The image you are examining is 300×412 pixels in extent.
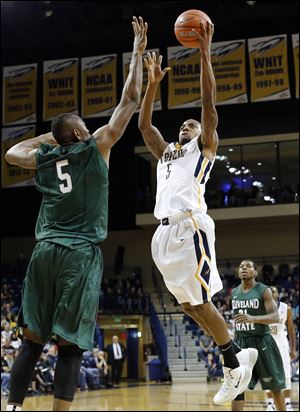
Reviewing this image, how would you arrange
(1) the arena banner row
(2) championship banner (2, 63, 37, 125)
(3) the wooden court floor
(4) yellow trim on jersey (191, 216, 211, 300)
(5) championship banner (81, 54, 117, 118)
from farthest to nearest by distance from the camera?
(2) championship banner (2, 63, 37, 125), (5) championship banner (81, 54, 117, 118), (1) the arena banner row, (3) the wooden court floor, (4) yellow trim on jersey (191, 216, 211, 300)

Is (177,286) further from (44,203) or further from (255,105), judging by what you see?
(255,105)

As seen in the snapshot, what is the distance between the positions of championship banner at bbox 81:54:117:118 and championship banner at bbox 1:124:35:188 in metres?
2.38

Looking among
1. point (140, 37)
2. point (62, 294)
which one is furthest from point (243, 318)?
point (62, 294)

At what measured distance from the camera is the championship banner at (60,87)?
22.3 metres

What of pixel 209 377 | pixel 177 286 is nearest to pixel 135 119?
pixel 209 377

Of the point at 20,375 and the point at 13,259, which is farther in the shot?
the point at 13,259

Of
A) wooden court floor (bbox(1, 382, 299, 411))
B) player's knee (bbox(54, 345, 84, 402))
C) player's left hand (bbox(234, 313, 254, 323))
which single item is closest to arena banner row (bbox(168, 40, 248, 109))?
wooden court floor (bbox(1, 382, 299, 411))

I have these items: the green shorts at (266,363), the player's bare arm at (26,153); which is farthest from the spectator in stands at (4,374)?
the player's bare arm at (26,153)

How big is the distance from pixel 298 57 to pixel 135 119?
25.3ft

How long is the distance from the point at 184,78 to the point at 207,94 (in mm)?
16093

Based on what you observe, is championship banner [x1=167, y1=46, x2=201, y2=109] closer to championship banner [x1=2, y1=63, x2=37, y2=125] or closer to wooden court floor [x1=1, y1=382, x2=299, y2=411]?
championship banner [x1=2, y1=63, x2=37, y2=125]

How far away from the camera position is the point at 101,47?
86.5ft

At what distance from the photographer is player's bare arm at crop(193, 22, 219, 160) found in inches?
205

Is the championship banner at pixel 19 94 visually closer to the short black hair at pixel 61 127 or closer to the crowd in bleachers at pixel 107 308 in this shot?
the crowd in bleachers at pixel 107 308
